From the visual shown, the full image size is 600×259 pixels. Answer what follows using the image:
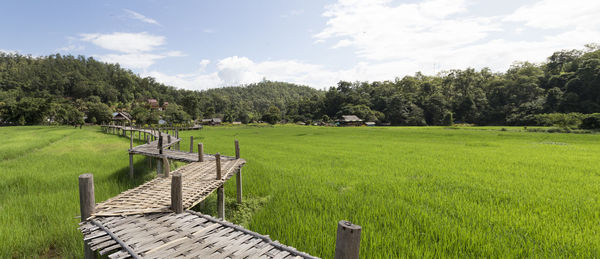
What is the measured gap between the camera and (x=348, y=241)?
204 centimetres

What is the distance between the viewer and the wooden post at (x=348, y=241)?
2.01 meters

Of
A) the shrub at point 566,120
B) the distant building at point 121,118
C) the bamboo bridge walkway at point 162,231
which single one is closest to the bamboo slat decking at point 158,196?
the bamboo bridge walkway at point 162,231

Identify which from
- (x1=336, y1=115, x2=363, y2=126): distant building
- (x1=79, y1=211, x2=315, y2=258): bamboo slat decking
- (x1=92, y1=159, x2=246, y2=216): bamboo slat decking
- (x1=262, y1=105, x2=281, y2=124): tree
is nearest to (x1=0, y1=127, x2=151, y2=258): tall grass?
(x1=92, y1=159, x2=246, y2=216): bamboo slat decking

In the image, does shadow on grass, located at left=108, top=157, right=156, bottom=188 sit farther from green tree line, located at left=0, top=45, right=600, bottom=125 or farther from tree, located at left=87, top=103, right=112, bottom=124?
tree, located at left=87, top=103, right=112, bottom=124

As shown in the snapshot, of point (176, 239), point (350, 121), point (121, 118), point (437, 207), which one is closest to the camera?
point (176, 239)

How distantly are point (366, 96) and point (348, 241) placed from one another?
265 feet

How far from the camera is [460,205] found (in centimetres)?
535

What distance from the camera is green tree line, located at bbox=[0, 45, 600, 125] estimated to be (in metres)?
41.6

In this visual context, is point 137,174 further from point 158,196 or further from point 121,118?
point 121,118

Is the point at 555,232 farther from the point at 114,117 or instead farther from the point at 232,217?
the point at 114,117

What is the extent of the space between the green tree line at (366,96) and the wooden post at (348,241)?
169ft

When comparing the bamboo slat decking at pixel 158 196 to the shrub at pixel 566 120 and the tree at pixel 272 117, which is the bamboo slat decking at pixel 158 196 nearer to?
the shrub at pixel 566 120

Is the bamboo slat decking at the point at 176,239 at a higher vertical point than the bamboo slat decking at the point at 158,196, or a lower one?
lower

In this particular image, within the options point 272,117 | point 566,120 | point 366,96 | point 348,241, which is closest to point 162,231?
point 348,241
